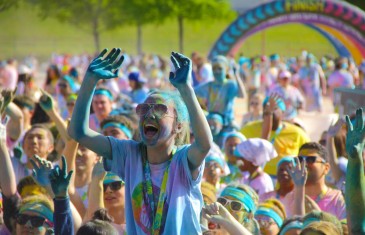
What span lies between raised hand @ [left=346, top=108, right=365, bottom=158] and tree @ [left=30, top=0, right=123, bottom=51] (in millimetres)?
28723

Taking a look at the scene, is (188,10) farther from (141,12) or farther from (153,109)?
(153,109)

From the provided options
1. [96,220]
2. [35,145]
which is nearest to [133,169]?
[96,220]

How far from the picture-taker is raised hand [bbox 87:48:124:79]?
172 inches

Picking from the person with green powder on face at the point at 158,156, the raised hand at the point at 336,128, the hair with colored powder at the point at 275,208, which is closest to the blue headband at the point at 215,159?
the raised hand at the point at 336,128

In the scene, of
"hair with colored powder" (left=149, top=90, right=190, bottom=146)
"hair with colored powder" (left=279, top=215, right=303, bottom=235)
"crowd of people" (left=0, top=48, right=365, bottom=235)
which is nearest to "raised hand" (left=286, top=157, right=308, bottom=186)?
"crowd of people" (left=0, top=48, right=365, bottom=235)

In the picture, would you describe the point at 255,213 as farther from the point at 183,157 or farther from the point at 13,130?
the point at 13,130

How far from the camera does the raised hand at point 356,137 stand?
4.55 meters

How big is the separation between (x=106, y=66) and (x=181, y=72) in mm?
417

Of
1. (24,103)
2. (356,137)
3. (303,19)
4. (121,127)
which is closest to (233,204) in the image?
(356,137)

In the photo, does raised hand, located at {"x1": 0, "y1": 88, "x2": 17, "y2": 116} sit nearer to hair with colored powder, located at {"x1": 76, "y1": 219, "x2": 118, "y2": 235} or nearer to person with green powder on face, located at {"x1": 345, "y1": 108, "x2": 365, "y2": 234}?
hair with colored powder, located at {"x1": 76, "y1": 219, "x2": 118, "y2": 235}

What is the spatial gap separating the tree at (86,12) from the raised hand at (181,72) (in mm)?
28947

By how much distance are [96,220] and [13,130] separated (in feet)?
12.7

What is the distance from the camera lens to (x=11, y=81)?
790 inches

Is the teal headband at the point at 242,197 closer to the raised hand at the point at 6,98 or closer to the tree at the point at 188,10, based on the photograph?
the raised hand at the point at 6,98
